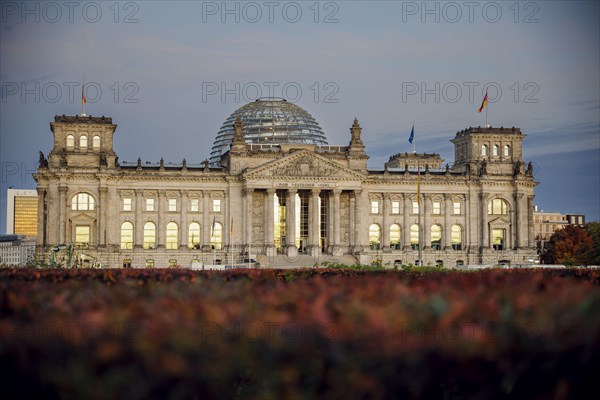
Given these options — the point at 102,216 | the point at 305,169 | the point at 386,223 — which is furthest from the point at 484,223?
the point at 102,216

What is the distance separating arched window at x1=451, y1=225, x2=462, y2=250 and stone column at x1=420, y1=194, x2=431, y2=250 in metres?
3.64

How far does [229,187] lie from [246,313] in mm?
95869

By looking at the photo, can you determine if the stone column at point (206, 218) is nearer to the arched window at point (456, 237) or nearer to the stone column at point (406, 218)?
the stone column at point (406, 218)

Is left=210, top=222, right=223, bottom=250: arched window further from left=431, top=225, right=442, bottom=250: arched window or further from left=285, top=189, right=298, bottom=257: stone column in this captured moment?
left=431, top=225, right=442, bottom=250: arched window

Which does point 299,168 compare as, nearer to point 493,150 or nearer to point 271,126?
point 271,126

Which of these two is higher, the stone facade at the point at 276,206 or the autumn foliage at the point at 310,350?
the stone facade at the point at 276,206

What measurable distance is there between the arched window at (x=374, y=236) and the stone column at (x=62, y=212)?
40556 millimetres

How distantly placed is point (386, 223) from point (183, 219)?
27.8 m

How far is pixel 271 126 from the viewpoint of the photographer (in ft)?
402

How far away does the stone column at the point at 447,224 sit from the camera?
114812 millimetres

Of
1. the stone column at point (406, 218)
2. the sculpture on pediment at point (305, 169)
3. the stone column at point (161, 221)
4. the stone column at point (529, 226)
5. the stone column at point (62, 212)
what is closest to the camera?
the stone column at point (62, 212)

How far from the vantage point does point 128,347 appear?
1180 centimetres

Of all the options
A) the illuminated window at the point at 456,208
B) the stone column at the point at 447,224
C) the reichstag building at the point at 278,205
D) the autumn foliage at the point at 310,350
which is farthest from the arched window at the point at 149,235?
the autumn foliage at the point at 310,350

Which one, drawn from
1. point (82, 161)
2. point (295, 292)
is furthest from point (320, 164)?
point (295, 292)
